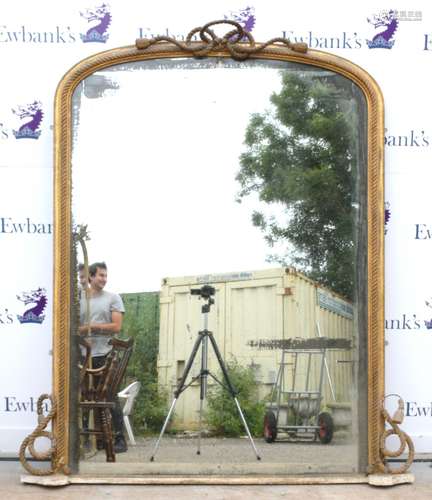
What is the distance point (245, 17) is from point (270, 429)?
2.28m

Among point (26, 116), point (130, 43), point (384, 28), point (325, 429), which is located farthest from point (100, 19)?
point (325, 429)

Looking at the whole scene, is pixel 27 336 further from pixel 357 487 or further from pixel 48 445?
pixel 357 487

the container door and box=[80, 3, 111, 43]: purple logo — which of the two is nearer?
the container door

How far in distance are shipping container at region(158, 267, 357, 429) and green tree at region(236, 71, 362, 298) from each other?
120 mm

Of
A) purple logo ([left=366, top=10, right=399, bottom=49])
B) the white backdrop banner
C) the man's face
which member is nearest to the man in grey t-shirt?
the man's face

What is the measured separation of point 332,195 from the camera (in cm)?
546

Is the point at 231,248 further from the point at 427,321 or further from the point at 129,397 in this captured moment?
the point at 427,321

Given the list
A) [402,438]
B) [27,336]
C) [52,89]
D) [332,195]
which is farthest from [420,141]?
[27,336]

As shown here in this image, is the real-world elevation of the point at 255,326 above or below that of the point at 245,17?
below

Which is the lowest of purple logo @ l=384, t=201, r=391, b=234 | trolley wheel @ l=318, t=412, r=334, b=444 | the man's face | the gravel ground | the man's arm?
the gravel ground

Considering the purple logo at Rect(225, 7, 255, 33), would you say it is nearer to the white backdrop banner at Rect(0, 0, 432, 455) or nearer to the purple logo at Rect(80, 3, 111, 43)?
the white backdrop banner at Rect(0, 0, 432, 455)

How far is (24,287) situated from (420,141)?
2363 millimetres

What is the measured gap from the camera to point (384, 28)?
228 inches

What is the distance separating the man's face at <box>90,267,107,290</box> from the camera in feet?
17.7
